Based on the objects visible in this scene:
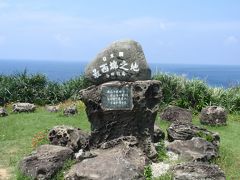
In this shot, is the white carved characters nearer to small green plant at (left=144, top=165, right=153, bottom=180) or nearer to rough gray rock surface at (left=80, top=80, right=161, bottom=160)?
rough gray rock surface at (left=80, top=80, right=161, bottom=160)

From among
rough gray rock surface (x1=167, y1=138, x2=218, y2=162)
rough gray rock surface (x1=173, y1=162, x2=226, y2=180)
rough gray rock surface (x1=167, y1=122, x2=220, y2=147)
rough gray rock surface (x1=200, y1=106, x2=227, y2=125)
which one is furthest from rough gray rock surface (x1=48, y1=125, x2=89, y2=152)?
rough gray rock surface (x1=200, y1=106, x2=227, y2=125)

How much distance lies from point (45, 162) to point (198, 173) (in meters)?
2.76

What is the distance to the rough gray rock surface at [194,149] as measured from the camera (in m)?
9.81

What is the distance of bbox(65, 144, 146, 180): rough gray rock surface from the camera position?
796 cm

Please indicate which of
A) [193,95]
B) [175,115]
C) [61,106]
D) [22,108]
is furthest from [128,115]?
[61,106]

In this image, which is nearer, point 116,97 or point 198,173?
point 198,173

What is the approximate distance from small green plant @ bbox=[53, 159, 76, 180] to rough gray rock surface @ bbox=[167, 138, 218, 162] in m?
2.31

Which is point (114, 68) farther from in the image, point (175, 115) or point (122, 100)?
point (175, 115)

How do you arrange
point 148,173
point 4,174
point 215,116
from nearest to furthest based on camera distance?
point 148,173 < point 4,174 < point 215,116

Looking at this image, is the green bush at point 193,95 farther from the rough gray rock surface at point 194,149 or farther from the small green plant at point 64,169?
the small green plant at point 64,169

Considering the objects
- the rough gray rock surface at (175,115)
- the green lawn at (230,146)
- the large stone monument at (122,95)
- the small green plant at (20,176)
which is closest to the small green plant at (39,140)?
the large stone monument at (122,95)

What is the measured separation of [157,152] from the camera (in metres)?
10.1

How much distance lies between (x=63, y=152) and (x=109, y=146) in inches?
39.4

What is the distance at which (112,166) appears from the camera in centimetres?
820
